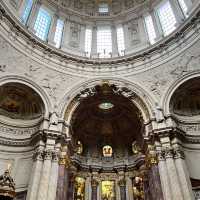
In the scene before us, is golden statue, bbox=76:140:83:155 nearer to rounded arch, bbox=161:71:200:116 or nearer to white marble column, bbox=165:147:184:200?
rounded arch, bbox=161:71:200:116

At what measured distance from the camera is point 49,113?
16125mm

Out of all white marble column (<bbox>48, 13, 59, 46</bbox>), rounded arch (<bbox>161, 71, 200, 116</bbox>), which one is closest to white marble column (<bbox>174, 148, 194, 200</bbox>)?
rounded arch (<bbox>161, 71, 200, 116</bbox>)

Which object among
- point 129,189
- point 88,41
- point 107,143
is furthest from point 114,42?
point 129,189

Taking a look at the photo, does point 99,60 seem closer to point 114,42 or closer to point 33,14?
point 114,42

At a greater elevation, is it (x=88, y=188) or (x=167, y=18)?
(x=167, y=18)

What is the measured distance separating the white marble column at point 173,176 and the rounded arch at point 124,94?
2.88 meters

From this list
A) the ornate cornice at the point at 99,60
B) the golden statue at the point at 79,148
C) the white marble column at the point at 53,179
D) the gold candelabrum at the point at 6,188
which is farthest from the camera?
the golden statue at the point at 79,148

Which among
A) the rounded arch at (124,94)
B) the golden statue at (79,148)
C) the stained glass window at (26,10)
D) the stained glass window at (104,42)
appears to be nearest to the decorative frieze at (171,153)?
the rounded arch at (124,94)

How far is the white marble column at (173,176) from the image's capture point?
1252cm

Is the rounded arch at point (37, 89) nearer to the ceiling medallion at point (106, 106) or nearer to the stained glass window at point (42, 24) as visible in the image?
the ceiling medallion at point (106, 106)

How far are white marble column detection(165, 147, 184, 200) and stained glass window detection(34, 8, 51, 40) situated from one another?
1388 centimetres

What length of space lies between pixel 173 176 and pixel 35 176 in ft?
26.0

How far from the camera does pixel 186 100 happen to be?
17.3 m

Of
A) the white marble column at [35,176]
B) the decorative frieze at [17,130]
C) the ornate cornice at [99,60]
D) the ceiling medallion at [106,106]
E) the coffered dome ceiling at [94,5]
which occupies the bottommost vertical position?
the white marble column at [35,176]
